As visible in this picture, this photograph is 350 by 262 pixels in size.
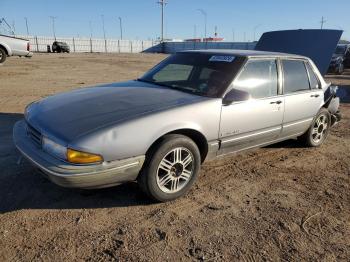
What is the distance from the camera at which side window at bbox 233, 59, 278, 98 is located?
14.6ft

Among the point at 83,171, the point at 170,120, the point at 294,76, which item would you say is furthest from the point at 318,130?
the point at 83,171

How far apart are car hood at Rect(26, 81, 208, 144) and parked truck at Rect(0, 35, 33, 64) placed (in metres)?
14.1

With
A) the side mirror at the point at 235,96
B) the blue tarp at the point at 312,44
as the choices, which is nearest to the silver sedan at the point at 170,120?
the side mirror at the point at 235,96

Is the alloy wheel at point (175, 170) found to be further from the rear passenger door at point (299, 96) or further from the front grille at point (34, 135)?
the rear passenger door at point (299, 96)

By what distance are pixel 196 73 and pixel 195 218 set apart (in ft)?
6.53

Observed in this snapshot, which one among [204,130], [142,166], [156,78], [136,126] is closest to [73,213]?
[142,166]

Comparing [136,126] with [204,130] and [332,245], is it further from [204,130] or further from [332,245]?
[332,245]

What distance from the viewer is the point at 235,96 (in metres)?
4.16

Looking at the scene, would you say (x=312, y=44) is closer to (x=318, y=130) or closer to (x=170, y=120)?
(x=318, y=130)

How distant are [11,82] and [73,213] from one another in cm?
987

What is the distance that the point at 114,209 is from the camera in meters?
3.67

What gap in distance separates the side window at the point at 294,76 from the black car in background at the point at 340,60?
602 inches

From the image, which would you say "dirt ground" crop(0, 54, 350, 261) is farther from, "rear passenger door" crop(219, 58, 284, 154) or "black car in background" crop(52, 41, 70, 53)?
"black car in background" crop(52, 41, 70, 53)

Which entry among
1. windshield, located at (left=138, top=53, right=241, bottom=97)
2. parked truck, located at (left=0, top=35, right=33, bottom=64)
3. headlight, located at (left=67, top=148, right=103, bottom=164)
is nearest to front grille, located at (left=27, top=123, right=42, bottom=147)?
headlight, located at (left=67, top=148, right=103, bottom=164)
